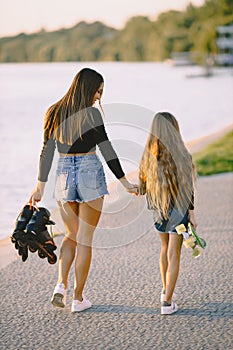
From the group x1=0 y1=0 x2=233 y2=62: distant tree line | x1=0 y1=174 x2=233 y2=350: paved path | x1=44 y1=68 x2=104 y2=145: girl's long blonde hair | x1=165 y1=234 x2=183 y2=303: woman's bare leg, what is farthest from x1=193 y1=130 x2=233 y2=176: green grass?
x1=0 y1=0 x2=233 y2=62: distant tree line

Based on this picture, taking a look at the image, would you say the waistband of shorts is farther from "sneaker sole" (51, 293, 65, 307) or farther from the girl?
"sneaker sole" (51, 293, 65, 307)

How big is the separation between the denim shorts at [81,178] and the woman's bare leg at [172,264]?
48 cm

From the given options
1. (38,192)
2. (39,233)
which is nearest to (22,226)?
(39,233)

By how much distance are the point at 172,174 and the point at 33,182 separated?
684 cm

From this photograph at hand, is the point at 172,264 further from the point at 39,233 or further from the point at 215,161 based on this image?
the point at 215,161

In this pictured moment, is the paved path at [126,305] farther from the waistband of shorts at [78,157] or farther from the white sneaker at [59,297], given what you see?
the waistband of shorts at [78,157]

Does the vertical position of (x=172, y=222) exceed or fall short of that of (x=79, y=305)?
it exceeds it

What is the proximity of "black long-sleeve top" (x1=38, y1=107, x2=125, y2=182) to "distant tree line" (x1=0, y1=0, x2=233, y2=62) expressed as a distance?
73.8 meters

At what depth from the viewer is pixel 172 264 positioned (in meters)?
3.88

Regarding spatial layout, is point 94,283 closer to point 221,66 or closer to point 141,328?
point 141,328

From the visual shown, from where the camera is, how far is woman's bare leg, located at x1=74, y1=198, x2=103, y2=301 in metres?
3.85

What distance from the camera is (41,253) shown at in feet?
13.2

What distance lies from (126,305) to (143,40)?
99164 mm

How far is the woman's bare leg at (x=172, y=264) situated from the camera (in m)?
Answer: 3.86
